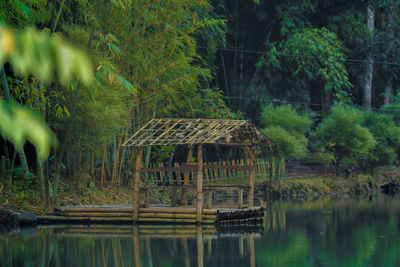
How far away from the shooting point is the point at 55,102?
15.8 metres

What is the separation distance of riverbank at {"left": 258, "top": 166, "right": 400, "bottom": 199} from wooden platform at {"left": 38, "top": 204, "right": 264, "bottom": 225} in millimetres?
9743

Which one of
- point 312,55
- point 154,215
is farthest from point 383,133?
point 154,215

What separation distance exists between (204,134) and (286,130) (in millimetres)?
11111

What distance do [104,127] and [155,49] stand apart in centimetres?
293

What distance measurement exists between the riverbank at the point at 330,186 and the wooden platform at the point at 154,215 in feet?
32.0

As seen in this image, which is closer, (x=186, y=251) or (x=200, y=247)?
(x=186, y=251)

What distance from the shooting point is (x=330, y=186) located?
27516 millimetres

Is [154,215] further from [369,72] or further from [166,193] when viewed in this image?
[369,72]

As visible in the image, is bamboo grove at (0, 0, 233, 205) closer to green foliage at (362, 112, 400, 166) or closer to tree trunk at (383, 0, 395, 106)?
green foliage at (362, 112, 400, 166)

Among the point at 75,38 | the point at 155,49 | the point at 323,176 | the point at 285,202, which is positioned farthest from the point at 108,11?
the point at 323,176

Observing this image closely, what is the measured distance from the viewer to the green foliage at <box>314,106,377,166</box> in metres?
27.1

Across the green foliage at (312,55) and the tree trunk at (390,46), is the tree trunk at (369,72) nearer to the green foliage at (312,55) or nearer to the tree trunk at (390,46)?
the tree trunk at (390,46)

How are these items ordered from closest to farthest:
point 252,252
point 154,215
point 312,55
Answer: point 252,252 < point 154,215 < point 312,55

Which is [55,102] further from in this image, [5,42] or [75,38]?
[5,42]
